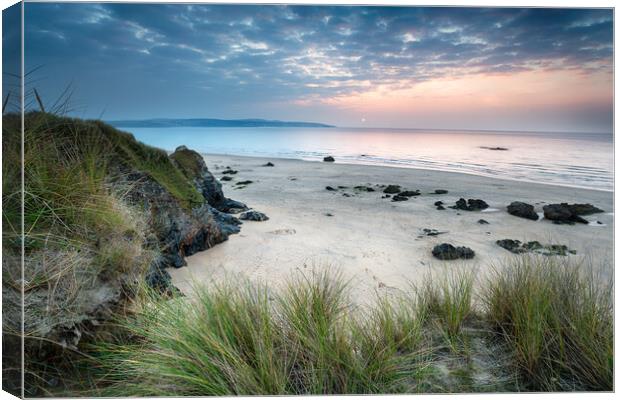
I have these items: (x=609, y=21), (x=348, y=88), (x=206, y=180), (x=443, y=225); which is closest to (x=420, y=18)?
(x=348, y=88)

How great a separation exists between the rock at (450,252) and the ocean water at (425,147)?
0.86 m

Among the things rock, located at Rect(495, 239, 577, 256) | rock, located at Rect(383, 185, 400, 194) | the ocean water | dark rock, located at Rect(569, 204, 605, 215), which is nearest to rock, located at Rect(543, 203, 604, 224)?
dark rock, located at Rect(569, 204, 605, 215)

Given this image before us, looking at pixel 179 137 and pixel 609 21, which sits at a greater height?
pixel 609 21

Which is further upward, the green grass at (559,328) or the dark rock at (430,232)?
the dark rock at (430,232)

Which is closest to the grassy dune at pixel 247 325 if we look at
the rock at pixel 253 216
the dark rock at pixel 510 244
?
the dark rock at pixel 510 244

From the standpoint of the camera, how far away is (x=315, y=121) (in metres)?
3.29

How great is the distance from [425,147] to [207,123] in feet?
6.19

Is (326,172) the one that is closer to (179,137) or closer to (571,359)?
(179,137)

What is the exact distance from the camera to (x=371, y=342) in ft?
6.38

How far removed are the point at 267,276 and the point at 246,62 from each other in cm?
159

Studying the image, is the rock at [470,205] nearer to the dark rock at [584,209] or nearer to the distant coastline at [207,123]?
the dark rock at [584,209]

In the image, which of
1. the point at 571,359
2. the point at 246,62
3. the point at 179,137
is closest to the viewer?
the point at 571,359

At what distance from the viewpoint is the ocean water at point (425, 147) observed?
9.14ft

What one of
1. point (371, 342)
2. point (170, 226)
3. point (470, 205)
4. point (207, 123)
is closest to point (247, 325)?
point (371, 342)
